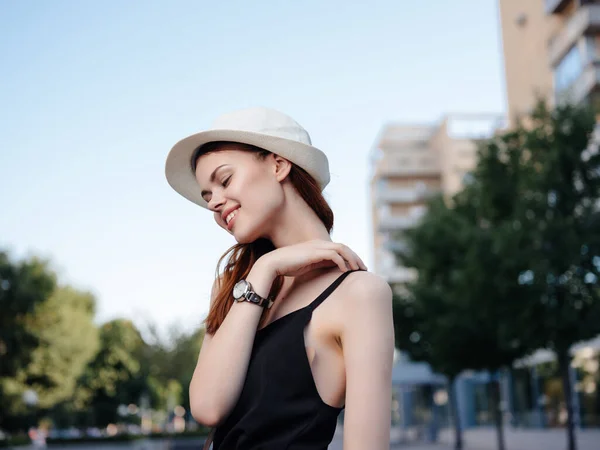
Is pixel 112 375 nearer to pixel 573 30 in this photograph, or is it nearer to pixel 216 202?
pixel 573 30

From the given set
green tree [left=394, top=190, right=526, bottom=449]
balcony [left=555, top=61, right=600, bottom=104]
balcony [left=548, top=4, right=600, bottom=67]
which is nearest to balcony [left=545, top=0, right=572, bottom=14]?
balcony [left=548, top=4, right=600, bottom=67]

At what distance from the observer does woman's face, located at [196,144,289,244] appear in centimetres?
181

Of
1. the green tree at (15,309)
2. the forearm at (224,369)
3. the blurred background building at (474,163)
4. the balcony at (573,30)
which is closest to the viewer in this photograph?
the forearm at (224,369)

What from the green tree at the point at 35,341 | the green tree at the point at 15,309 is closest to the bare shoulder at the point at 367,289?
the green tree at the point at 15,309

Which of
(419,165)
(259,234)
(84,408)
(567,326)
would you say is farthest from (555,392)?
(259,234)

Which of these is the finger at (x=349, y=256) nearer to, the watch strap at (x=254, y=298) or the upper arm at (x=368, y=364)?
the upper arm at (x=368, y=364)

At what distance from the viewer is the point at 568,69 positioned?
89.0ft

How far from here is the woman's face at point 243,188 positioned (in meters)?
1.81

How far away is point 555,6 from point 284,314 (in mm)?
29407

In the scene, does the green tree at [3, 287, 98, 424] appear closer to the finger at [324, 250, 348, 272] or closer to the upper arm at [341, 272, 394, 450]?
the finger at [324, 250, 348, 272]

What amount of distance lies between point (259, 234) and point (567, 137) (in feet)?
47.2

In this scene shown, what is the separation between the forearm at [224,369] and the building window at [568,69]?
2636 centimetres

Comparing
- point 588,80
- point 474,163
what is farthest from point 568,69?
point 474,163

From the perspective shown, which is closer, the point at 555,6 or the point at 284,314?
the point at 284,314
